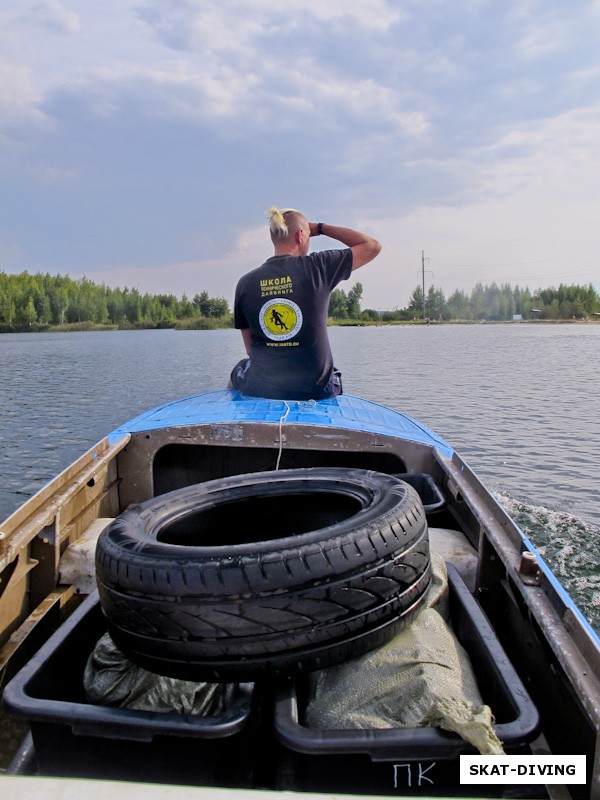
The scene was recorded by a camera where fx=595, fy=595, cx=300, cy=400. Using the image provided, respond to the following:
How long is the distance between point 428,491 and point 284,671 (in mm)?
2156

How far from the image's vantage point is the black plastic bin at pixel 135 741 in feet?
5.73

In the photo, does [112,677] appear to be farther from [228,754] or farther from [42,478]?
[42,478]

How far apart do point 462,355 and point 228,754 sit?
1442 inches

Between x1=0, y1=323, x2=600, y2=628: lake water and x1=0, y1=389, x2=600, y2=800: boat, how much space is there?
3.13 m

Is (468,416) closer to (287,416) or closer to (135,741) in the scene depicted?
(287,416)

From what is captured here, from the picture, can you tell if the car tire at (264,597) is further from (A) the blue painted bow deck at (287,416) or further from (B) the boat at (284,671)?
(A) the blue painted bow deck at (287,416)

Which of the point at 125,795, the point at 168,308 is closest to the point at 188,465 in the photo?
the point at 125,795

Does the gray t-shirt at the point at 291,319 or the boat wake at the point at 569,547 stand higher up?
the gray t-shirt at the point at 291,319

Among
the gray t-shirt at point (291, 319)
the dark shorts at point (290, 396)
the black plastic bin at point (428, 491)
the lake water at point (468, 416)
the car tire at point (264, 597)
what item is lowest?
the lake water at point (468, 416)

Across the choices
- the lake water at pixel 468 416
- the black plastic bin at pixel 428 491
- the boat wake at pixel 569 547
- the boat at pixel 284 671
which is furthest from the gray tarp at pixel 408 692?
the lake water at pixel 468 416

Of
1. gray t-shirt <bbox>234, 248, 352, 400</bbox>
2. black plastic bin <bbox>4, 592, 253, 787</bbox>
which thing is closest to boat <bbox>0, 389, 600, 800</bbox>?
black plastic bin <bbox>4, 592, 253, 787</bbox>

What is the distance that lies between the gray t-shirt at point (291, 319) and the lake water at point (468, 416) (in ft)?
10.1

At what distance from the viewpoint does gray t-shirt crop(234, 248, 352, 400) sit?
5.15 metres

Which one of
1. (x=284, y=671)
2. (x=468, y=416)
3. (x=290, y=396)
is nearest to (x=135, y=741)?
(x=284, y=671)
